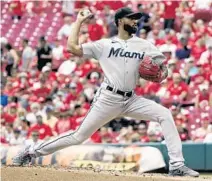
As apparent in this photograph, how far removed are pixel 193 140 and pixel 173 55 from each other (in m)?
2.94

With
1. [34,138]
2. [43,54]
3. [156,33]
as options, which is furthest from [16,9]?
[34,138]

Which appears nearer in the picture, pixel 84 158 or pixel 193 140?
pixel 84 158

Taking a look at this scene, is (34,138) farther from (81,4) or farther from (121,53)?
(81,4)

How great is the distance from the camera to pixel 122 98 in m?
7.47

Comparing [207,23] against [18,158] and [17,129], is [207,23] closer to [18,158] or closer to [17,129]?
[17,129]

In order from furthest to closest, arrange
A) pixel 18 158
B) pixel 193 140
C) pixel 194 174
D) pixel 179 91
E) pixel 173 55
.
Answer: pixel 173 55, pixel 179 91, pixel 193 140, pixel 18 158, pixel 194 174

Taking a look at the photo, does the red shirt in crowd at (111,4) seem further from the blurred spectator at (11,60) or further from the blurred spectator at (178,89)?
the blurred spectator at (178,89)

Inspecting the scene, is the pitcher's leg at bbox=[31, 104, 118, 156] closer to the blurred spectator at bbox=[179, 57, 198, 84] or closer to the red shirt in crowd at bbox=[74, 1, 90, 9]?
the blurred spectator at bbox=[179, 57, 198, 84]

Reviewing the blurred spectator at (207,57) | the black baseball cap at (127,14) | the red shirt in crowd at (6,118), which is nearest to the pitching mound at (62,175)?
the black baseball cap at (127,14)

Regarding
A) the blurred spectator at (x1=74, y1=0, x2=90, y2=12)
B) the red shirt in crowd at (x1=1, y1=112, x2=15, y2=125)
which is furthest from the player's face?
the blurred spectator at (x1=74, y1=0, x2=90, y2=12)

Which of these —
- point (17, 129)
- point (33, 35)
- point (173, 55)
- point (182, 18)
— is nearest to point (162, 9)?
point (182, 18)

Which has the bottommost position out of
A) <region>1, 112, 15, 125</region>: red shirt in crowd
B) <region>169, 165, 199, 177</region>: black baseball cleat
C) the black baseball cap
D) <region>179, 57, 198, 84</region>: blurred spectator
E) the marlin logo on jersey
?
<region>169, 165, 199, 177</region>: black baseball cleat

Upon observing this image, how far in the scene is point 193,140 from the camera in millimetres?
12398

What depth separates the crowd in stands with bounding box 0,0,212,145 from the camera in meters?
12.9
